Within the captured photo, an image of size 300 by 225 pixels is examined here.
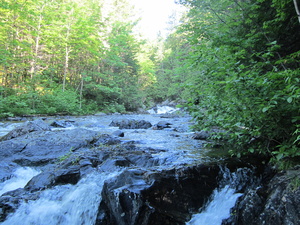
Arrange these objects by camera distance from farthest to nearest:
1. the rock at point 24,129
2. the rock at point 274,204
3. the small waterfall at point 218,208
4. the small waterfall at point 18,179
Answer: the rock at point 24,129 → the small waterfall at point 18,179 → the small waterfall at point 218,208 → the rock at point 274,204

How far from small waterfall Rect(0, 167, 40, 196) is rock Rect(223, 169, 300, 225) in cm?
421

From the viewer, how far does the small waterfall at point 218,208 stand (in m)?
3.03

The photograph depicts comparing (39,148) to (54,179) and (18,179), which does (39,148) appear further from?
(54,179)

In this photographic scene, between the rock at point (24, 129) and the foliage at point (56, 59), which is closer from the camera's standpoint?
the rock at point (24, 129)

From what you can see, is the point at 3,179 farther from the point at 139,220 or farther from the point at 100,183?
the point at 139,220

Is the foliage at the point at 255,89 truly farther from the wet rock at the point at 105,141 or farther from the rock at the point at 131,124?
the rock at the point at 131,124

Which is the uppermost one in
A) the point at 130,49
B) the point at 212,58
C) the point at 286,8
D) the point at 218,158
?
the point at 130,49

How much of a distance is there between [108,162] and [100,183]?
0.70 metres

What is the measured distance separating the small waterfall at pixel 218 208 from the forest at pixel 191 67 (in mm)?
787

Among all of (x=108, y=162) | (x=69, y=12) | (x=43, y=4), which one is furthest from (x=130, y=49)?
(x=108, y=162)

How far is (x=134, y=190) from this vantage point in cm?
293

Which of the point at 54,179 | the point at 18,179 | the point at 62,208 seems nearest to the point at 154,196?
the point at 62,208

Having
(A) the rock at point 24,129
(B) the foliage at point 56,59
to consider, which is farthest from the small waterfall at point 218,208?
(B) the foliage at point 56,59

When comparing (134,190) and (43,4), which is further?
(43,4)
